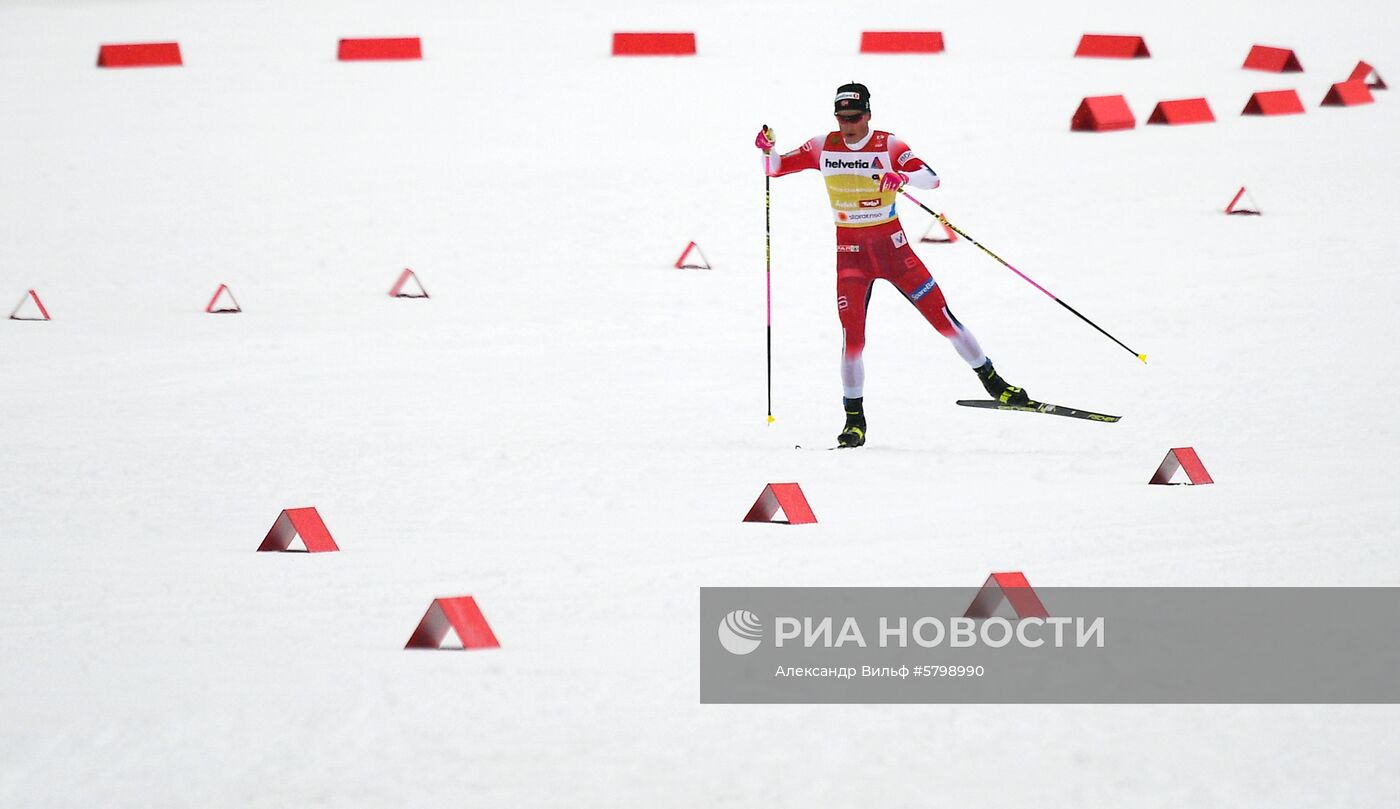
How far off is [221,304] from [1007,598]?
9.34m

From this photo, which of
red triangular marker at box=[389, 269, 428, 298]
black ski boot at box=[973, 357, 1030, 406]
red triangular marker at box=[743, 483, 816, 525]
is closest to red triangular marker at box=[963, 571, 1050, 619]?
red triangular marker at box=[743, 483, 816, 525]

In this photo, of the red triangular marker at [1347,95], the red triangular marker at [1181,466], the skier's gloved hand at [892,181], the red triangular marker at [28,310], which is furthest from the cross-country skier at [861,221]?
the red triangular marker at [1347,95]

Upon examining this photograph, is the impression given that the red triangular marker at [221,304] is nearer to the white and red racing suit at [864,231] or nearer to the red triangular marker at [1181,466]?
the white and red racing suit at [864,231]

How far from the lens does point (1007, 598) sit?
7277 mm

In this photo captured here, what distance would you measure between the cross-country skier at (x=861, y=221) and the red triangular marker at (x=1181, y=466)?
4.94 ft

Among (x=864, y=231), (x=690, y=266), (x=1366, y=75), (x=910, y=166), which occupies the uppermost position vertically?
(x=1366, y=75)

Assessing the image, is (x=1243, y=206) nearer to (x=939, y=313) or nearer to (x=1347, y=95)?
(x=1347, y=95)

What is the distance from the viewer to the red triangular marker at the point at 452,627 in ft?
23.0

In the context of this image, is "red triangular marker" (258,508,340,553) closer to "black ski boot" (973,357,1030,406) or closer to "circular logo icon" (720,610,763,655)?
"circular logo icon" (720,610,763,655)

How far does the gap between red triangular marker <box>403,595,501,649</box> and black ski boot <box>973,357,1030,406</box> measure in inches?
170

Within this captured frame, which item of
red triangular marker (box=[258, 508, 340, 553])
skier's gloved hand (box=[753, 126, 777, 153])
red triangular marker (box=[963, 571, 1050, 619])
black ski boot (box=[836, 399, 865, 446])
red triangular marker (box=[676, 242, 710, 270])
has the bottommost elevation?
red triangular marker (box=[963, 571, 1050, 619])

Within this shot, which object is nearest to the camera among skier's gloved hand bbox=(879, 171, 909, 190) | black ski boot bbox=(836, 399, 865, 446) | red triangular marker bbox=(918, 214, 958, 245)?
skier's gloved hand bbox=(879, 171, 909, 190)

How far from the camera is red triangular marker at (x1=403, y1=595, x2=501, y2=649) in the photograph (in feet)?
23.0

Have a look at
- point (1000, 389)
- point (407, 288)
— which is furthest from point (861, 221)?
point (407, 288)
